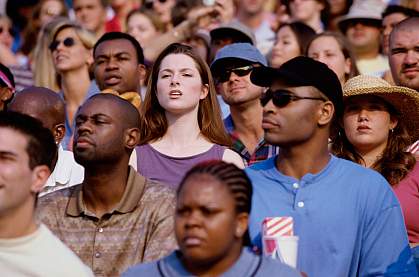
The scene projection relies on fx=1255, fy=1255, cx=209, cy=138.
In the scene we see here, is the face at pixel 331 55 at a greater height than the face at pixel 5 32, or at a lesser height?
lesser

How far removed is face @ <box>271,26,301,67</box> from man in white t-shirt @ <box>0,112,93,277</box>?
213 inches

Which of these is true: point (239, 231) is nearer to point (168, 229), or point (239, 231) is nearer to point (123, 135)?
point (168, 229)

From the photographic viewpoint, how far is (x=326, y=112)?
7.39 meters

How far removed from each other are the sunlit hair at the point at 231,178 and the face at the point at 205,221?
0.03 m

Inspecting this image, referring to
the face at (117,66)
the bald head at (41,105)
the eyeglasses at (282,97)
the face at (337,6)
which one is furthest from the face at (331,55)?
the eyeglasses at (282,97)

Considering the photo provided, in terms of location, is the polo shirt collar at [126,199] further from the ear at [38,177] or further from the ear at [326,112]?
the ear at [326,112]

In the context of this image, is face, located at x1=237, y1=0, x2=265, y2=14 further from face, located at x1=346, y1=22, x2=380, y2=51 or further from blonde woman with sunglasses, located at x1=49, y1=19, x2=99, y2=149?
blonde woman with sunglasses, located at x1=49, y1=19, x2=99, y2=149

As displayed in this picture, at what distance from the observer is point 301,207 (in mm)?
7074

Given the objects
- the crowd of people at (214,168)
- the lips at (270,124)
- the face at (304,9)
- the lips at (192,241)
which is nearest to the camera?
the lips at (192,241)

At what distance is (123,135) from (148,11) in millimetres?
6173

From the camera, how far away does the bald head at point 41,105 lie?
8648 millimetres

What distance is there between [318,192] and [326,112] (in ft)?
1.73

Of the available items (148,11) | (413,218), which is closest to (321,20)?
(148,11)

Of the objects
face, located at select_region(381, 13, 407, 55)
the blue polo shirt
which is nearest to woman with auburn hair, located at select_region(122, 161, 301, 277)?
the blue polo shirt
